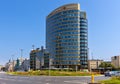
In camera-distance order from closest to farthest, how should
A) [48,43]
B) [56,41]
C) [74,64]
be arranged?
[74,64] < [56,41] < [48,43]

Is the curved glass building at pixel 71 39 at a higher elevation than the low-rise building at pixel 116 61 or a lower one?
higher

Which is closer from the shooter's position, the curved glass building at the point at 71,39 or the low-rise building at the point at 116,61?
the curved glass building at the point at 71,39

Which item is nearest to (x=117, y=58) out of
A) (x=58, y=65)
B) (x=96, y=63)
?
(x=96, y=63)

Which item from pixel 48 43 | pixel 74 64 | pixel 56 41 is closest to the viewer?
pixel 74 64

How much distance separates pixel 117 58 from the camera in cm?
17825

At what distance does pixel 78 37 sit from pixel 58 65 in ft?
70.0

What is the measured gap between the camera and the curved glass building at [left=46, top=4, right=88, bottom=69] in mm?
158000

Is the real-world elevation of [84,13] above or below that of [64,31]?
above

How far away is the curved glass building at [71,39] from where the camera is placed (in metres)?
158

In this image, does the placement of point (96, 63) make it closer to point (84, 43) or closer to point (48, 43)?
point (84, 43)

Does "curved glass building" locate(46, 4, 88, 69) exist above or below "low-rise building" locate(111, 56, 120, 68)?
above

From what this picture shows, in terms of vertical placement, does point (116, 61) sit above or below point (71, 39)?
below

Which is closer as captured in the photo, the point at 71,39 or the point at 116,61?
the point at 71,39

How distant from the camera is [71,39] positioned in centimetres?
16025
